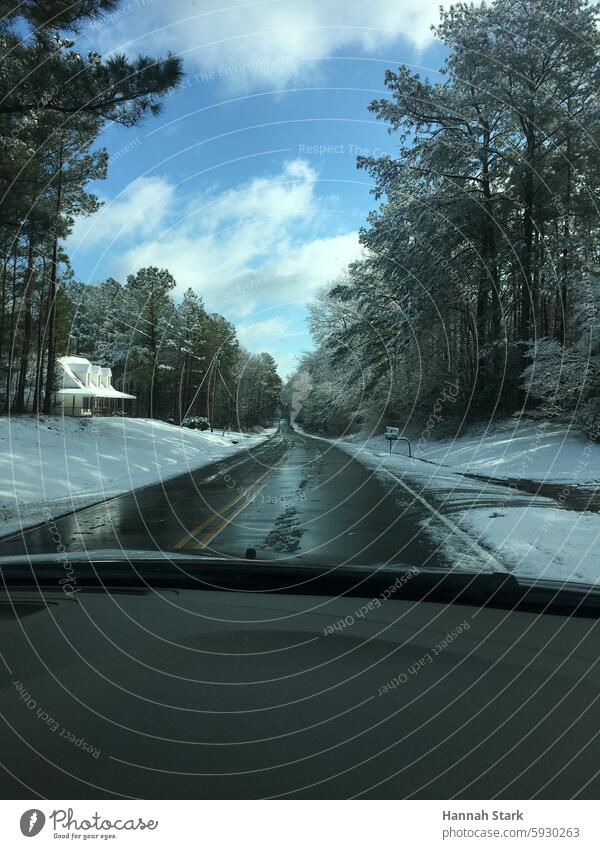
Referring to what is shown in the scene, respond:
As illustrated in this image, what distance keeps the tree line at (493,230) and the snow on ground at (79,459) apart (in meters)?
6.91

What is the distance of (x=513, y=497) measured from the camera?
12594 mm

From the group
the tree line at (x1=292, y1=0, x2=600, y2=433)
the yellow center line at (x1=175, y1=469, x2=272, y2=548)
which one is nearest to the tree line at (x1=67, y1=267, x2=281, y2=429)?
the yellow center line at (x1=175, y1=469, x2=272, y2=548)

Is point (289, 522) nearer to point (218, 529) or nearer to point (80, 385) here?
point (218, 529)

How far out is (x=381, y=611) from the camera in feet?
9.67

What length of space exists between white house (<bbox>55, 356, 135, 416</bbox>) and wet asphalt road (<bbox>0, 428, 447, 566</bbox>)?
13.7m

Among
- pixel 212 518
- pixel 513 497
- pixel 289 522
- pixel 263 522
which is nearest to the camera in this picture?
pixel 289 522

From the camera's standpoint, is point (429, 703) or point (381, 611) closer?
point (429, 703)

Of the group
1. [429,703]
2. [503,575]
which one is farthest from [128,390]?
[429,703]

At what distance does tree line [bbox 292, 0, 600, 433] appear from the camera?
1688 centimetres

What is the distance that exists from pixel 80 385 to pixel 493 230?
19.5 m

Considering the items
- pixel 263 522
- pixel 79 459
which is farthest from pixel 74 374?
pixel 263 522

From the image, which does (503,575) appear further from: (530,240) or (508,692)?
(530,240)

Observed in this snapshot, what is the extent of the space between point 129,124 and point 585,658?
805cm

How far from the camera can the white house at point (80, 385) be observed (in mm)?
28391
